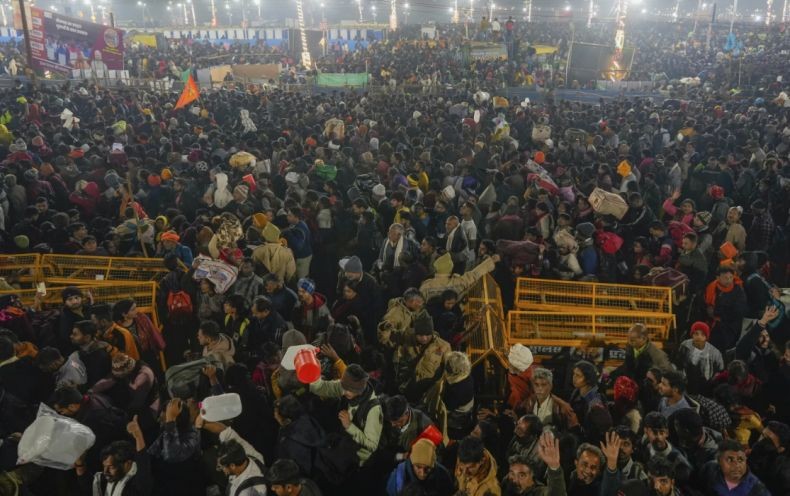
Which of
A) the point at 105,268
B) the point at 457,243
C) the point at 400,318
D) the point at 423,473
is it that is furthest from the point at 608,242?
the point at 105,268

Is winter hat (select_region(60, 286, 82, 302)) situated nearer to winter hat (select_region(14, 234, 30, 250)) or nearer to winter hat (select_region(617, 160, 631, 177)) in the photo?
winter hat (select_region(14, 234, 30, 250))

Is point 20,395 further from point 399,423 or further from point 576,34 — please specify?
point 576,34

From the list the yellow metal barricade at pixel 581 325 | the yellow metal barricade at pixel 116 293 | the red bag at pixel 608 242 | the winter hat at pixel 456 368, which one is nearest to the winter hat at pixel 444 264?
the yellow metal barricade at pixel 581 325

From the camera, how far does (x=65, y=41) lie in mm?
18547

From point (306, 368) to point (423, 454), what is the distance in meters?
1.14

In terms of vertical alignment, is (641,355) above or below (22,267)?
below

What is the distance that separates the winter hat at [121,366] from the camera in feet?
14.5

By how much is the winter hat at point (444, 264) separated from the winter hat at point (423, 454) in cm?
312

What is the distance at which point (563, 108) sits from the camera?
663 inches

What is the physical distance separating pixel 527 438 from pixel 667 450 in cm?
91

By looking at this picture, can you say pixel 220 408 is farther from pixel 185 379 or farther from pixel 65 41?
pixel 65 41

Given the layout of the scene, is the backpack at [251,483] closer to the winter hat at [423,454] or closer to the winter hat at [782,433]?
the winter hat at [423,454]

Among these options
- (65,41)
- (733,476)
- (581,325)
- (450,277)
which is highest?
(65,41)

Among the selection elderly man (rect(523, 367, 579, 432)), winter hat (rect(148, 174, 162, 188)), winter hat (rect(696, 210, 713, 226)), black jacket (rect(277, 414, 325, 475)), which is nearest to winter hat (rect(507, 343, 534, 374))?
elderly man (rect(523, 367, 579, 432))
